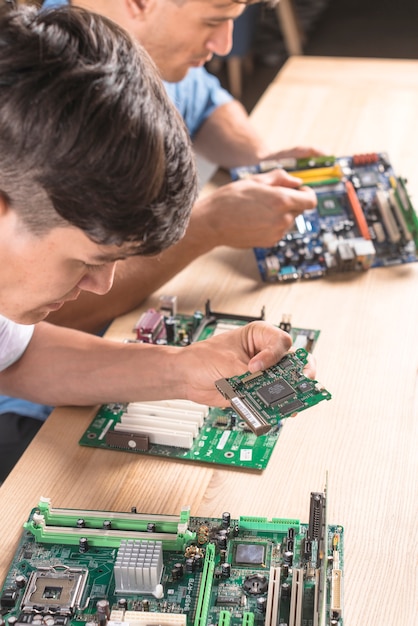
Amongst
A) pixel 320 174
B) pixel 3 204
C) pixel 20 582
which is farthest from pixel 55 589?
pixel 320 174

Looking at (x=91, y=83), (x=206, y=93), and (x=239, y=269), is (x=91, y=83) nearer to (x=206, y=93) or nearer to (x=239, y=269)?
(x=239, y=269)

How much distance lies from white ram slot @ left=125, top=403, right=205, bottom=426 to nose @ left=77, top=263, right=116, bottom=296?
0.35 metres

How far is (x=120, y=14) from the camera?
7.08ft

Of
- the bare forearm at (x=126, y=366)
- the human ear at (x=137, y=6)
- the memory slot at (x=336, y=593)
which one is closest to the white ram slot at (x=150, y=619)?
the memory slot at (x=336, y=593)

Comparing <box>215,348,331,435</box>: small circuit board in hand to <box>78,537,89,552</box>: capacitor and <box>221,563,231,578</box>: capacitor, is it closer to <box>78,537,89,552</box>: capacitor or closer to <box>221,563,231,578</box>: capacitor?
<box>221,563,231,578</box>: capacitor

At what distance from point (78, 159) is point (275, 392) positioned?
1.84 feet

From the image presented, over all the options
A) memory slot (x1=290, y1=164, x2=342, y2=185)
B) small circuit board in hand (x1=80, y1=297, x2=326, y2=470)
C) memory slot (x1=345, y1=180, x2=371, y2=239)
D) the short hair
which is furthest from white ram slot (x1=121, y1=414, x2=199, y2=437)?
memory slot (x1=290, y1=164, x2=342, y2=185)

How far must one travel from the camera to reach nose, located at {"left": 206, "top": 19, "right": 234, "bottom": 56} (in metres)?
2.27

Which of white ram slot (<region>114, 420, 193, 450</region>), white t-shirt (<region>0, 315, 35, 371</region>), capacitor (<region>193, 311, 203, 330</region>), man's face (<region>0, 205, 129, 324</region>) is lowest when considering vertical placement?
white ram slot (<region>114, 420, 193, 450</region>)

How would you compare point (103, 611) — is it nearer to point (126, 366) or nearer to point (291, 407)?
point (291, 407)

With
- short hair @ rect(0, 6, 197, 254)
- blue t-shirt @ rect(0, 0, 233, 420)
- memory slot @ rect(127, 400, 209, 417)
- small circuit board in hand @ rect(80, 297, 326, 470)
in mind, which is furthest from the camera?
blue t-shirt @ rect(0, 0, 233, 420)

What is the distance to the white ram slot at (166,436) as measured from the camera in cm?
160

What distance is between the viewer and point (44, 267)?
1.33m

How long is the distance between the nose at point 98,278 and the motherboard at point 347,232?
75cm
